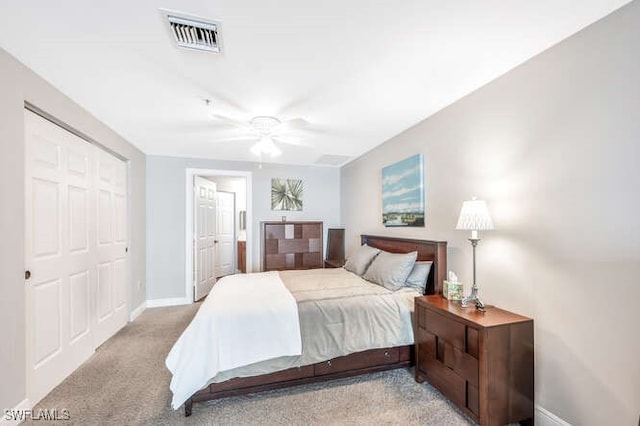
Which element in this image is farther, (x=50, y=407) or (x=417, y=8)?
(x=50, y=407)

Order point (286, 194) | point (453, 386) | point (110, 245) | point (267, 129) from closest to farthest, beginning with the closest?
point (453, 386) < point (267, 129) < point (110, 245) < point (286, 194)

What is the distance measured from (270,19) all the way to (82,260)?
2.69 metres

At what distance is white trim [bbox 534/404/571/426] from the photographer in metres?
1.62

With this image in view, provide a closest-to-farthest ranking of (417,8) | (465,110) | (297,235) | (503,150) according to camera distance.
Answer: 1. (417,8)
2. (503,150)
3. (465,110)
4. (297,235)

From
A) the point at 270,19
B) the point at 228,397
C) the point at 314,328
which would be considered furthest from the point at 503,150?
the point at 228,397

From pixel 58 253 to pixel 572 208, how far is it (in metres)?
3.64

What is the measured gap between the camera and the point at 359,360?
2277 millimetres

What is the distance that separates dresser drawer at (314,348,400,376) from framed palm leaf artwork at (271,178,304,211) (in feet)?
9.89

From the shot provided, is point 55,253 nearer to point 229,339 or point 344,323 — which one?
point 229,339

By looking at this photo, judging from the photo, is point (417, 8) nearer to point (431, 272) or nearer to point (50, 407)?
point (431, 272)

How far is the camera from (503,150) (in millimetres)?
2016

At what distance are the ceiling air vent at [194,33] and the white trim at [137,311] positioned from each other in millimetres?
3475

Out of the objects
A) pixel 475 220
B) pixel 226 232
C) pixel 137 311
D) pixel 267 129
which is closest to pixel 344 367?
pixel 475 220

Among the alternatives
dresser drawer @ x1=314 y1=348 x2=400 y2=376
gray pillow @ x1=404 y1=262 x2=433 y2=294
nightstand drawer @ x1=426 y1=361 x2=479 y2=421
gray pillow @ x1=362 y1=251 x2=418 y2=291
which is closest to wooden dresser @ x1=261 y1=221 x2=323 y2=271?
gray pillow @ x1=362 y1=251 x2=418 y2=291
